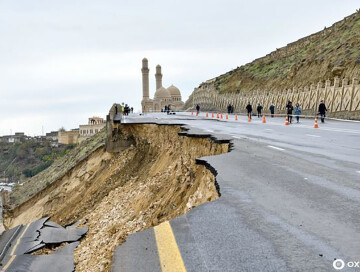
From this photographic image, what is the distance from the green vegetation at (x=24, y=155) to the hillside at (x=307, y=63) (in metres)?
88.3

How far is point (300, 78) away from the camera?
58.2m

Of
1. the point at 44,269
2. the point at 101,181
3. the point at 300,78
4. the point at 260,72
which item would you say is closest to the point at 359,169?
the point at 44,269

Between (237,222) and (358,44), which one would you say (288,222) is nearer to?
(237,222)

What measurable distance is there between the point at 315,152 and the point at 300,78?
4842cm

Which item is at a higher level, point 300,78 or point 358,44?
point 358,44

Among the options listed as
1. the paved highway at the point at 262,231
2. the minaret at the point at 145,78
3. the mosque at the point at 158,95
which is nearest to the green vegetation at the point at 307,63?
the paved highway at the point at 262,231

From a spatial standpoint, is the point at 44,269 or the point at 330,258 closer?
the point at 330,258

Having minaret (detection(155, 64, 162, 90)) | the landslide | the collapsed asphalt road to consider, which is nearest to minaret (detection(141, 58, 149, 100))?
minaret (detection(155, 64, 162, 90))

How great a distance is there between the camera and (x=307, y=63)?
59.2m

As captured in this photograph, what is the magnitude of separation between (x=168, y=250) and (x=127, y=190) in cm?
1936

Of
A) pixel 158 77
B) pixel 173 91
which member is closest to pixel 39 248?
pixel 173 91

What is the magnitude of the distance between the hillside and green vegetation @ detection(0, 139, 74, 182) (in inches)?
3476

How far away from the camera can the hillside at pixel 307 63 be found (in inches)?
1927

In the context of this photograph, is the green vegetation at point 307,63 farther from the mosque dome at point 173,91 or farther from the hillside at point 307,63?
the mosque dome at point 173,91
